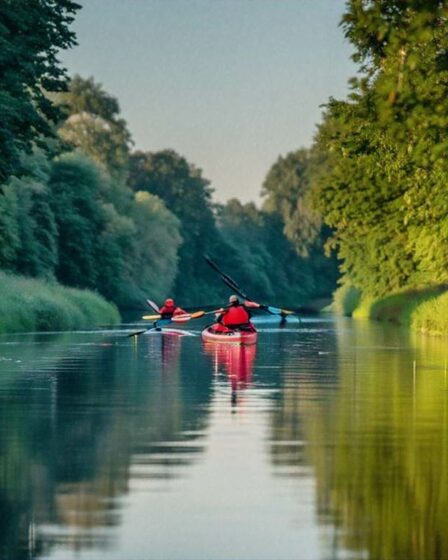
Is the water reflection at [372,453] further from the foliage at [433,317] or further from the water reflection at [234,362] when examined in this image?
the foliage at [433,317]

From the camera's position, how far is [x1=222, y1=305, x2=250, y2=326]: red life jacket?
52750 millimetres

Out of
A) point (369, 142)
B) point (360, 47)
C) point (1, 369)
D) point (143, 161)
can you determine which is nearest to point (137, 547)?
point (1, 369)

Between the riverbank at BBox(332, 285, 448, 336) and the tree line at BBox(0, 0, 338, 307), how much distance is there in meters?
7.66

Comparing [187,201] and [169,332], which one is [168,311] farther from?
[187,201]

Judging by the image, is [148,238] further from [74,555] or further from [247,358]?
[74,555]

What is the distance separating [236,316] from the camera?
173 feet

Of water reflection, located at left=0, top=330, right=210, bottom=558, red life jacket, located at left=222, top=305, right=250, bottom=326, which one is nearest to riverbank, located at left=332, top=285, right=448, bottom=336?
red life jacket, located at left=222, top=305, right=250, bottom=326

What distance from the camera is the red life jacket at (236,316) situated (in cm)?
5275

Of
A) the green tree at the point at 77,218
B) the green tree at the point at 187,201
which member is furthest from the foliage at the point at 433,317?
the green tree at the point at 187,201

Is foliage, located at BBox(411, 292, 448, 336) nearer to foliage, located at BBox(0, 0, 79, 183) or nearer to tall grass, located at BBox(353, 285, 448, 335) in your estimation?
tall grass, located at BBox(353, 285, 448, 335)

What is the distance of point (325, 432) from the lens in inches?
795

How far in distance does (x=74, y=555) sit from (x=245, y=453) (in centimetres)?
663

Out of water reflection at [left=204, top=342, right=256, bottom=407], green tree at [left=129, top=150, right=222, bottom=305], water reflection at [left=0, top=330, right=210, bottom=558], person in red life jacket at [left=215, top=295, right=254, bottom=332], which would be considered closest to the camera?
water reflection at [left=0, top=330, right=210, bottom=558]

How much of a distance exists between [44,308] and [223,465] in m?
49.0
